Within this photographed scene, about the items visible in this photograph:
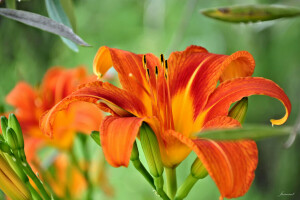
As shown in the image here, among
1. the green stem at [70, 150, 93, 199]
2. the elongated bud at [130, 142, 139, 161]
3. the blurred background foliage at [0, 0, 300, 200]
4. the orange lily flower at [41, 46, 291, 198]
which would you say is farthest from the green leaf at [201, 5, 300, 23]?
the blurred background foliage at [0, 0, 300, 200]

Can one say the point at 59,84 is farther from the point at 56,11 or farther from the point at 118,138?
the point at 118,138

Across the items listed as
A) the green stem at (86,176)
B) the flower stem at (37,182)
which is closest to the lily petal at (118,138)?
the flower stem at (37,182)

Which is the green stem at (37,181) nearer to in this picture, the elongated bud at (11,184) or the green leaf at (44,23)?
the elongated bud at (11,184)

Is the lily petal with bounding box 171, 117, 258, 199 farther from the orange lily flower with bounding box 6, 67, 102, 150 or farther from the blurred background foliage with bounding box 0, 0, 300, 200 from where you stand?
the blurred background foliage with bounding box 0, 0, 300, 200

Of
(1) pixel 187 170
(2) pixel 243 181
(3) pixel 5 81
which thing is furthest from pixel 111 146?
(1) pixel 187 170

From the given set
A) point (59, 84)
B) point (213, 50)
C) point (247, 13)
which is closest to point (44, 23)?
point (247, 13)

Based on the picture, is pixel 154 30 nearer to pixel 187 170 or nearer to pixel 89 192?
pixel 187 170
